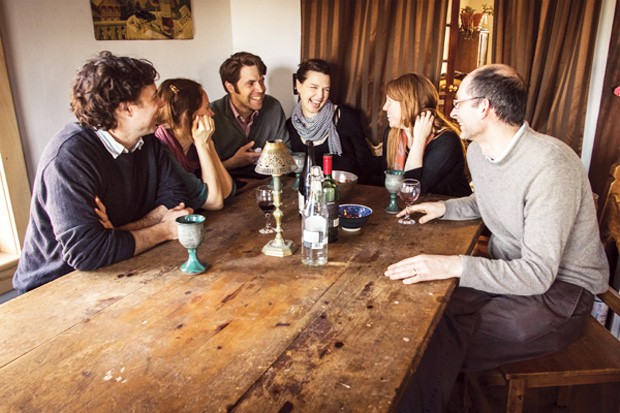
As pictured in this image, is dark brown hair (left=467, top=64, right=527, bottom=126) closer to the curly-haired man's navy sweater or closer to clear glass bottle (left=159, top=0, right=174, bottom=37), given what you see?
the curly-haired man's navy sweater

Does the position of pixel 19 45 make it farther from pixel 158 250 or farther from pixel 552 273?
pixel 552 273

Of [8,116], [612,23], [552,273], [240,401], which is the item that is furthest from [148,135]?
[612,23]

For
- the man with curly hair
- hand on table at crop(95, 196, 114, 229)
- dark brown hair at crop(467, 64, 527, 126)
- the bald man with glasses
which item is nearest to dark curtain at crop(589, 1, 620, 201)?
the bald man with glasses

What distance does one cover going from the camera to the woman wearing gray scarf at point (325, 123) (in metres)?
3.17

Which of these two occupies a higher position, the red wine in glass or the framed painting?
the framed painting

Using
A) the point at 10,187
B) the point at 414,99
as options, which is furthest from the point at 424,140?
the point at 10,187

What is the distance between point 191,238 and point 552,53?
90.8 inches

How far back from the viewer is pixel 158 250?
1610 mm

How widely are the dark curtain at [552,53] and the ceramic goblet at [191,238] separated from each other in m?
2.18

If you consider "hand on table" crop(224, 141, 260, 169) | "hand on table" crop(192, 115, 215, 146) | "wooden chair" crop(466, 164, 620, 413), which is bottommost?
"wooden chair" crop(466, 164, 620, 413)

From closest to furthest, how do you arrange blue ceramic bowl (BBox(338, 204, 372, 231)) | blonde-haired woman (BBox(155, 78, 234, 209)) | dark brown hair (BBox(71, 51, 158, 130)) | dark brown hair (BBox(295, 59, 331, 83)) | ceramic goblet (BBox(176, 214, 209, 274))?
ceramic goblet (BBox(176, 214, 209, 274)) → dark brown hair (BBox(71, 51, 158, 130)) → blue ceramic bowl (BBox(338, 204, 372, 231)) → blonde-haired woman (BBox(155, 78, 234, 209)) → dark brown hair (BBox(295, 59, 331, 83))

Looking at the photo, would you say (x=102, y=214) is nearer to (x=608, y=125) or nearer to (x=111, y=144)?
(x=111, y=144)

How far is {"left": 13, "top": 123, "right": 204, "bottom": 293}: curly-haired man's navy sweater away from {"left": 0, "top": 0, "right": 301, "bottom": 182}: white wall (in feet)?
3.36

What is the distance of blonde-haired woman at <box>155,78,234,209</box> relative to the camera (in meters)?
2.16
